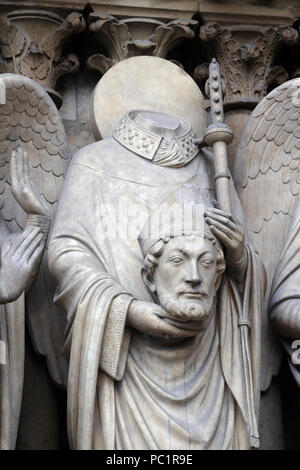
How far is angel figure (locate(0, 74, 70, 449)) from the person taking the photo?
25.1 ft

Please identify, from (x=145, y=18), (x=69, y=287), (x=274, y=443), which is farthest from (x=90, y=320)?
(x=145, y=18)

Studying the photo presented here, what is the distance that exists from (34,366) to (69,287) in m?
0.66

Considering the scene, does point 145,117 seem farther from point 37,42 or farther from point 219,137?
point 37,42

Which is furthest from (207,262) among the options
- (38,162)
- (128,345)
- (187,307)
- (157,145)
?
(38,162)

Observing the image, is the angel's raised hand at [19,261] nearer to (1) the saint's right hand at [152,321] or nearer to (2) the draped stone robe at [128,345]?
(2) the draped stone robe at [128,345]

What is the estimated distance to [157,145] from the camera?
8039mm

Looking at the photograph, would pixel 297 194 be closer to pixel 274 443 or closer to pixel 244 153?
pixel 244 153

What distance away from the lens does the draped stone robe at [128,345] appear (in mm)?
7383

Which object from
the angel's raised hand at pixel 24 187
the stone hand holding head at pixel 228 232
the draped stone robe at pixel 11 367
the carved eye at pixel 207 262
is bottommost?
the draped stone robe at pixel 11 367

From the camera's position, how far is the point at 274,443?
811 centimetres

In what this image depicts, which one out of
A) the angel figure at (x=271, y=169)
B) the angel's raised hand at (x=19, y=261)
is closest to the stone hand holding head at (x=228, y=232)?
the angel figure at (x=271, y=169)

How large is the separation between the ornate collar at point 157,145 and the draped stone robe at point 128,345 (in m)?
0.09

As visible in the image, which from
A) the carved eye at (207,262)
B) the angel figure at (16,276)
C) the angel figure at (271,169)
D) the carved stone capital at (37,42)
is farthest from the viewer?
the carved stone capital at (37,42)

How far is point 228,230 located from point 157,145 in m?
0.67
